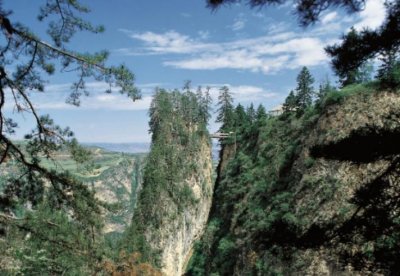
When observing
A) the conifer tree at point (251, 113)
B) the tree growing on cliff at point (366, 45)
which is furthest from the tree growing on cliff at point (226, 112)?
the tree growing on cliff at point (366, 45)

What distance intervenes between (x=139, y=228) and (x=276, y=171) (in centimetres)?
2901

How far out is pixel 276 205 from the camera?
4191 centimetres

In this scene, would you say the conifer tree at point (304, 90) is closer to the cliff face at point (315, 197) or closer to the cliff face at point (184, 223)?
the cliff face at point (315, 197)

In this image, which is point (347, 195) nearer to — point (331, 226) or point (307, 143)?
point (307, 143)

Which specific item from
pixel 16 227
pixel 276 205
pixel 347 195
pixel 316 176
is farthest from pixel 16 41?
pixel 276 205

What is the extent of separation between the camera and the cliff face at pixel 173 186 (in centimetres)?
6956

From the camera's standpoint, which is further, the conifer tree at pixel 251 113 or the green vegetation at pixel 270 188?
the conifer tree at pixel 251 113

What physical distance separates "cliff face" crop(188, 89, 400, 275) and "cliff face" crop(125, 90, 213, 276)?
1120 centimetres

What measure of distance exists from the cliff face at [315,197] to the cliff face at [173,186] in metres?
11.2

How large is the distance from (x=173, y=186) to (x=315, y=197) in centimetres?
4253

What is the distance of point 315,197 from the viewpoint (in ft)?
119

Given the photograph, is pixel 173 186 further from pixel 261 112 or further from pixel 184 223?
pixel 261 112

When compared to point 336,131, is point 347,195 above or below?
below

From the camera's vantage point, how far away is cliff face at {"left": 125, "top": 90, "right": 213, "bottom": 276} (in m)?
69.6
